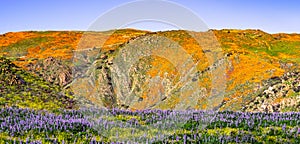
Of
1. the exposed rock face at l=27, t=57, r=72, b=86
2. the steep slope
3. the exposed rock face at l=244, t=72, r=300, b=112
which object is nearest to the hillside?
the exposed rock face at l=27, t=57, r=72, b=86

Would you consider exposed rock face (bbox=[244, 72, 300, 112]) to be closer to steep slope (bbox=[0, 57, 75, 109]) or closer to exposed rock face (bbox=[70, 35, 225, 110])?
exposed rock face (bbox=[70, 35, 225, 110])

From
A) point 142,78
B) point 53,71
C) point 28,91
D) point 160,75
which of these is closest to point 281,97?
point 160,75

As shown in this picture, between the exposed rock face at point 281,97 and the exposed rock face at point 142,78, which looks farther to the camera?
the exposed rock face at point 142,78

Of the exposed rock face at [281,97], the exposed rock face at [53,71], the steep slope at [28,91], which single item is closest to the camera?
the steep slope at [28,91]

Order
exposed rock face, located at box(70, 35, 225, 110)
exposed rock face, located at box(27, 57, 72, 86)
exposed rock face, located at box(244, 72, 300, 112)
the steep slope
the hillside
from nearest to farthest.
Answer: the steep slope
exposed rock face, located at box(244, 72, 300, 112)
the hillside
exposed rock face, located at box(70, 35, 225, 110)
exposed rock face, located at box(27, 57, 72, 86)

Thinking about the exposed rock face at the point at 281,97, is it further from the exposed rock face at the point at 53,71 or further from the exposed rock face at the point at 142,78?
the exposed rock face at the point at 53,71

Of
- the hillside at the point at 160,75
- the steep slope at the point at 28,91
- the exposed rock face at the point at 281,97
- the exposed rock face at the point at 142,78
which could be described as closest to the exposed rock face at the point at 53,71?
the hillside at the point at 160,75

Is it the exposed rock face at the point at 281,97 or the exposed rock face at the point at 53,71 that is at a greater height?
the exposed rock face at the point at 53,71

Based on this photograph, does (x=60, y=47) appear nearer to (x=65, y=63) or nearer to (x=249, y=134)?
(x=65, y=63)
